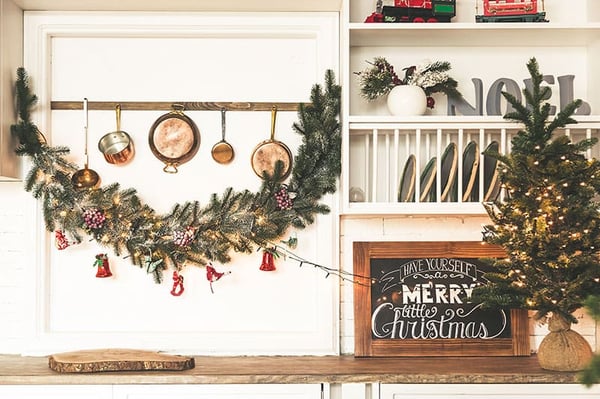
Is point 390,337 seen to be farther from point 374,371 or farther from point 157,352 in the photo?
point 157,352

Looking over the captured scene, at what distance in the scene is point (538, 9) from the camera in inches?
114

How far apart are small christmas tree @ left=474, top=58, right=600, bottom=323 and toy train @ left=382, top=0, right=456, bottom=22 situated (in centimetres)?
41

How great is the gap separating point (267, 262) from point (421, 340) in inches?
26.1

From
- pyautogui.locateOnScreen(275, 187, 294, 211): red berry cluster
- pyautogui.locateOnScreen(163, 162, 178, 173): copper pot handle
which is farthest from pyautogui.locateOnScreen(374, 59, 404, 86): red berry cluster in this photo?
pyautogui.locateOnScreen(163, 162, 178, 173): copper pot handle

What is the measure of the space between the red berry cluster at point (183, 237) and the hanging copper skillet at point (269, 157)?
35 centimetres

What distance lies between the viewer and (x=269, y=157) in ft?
9.41

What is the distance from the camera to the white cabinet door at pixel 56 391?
8.12 feet

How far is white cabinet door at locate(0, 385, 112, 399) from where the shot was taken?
247cm

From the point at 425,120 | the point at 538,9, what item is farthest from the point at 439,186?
the point at 538,9

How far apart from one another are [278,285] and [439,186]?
744 mm

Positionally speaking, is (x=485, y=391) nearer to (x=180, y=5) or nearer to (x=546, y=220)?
(x=546, y=220)

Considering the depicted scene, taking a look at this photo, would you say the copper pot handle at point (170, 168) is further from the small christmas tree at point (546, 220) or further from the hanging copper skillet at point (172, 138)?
the small christmas tree at point (546, 220)

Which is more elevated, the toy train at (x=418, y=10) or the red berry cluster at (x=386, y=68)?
the toy train at (x=418, y=10)

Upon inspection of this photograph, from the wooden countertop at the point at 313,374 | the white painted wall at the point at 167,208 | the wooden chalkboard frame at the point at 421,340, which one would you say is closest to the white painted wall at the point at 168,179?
the white painted wall at the point at 167,208
